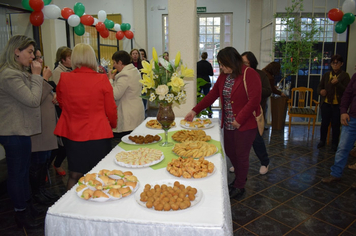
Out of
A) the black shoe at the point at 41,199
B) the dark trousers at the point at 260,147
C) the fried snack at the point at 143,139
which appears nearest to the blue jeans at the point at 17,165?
the black shoe at the point at 41,199

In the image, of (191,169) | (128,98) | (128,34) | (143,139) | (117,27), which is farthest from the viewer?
(128,34)

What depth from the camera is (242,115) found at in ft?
7.90

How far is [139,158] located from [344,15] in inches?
208

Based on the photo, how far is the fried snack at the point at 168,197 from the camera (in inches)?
47.2

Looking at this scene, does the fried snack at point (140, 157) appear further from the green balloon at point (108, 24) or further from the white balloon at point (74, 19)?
the green balloon at point (108, 24)

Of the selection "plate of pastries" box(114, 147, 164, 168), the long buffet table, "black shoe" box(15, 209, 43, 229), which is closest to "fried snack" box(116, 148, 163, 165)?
"plate of pastries" box(114, 147, 164, 168)

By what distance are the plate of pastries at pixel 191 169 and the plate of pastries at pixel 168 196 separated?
0.35ft

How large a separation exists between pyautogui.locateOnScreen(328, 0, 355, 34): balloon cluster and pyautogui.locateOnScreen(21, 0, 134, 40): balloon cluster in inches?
191

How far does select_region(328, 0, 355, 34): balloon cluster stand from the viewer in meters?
5.14

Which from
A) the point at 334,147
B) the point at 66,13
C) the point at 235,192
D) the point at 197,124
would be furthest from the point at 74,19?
the point at 334,147

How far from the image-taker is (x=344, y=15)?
522cm

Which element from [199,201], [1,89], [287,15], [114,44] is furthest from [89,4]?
[199,201]

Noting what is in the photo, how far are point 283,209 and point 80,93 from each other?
216cm

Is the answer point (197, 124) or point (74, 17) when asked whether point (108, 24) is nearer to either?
point (74, 17)
